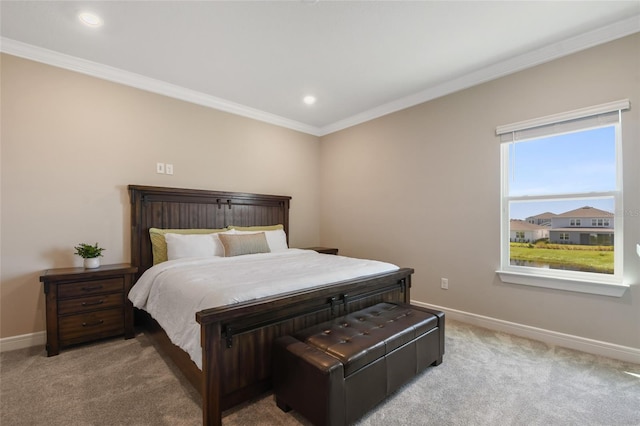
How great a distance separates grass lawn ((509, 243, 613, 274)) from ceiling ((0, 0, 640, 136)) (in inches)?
67.8

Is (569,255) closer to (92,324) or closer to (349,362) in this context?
(349,362)

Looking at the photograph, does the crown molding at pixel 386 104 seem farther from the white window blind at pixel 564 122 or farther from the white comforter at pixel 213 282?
the white comforter at pixel 213 282

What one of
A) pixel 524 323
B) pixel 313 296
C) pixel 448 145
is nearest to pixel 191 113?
pixel 313 296

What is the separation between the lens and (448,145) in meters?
3.27

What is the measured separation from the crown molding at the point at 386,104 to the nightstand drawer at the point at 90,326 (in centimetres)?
232

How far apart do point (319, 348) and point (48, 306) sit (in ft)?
7.66

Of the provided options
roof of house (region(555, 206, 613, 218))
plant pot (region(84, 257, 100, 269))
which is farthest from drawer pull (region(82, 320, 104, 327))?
roof of house (region(555, 206, 613, 218))

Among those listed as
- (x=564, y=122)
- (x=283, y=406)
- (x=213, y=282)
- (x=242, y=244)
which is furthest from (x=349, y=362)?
(x=564, y=122)

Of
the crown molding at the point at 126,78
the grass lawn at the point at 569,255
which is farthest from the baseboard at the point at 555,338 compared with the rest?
the crown molding at the point at 126,78

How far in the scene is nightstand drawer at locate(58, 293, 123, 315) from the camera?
2.40m

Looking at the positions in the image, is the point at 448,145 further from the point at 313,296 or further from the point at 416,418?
the point at 416,418

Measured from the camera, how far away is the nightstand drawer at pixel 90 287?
240 cm

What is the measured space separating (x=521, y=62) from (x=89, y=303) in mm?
4541

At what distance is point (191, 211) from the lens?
3.41 meters
